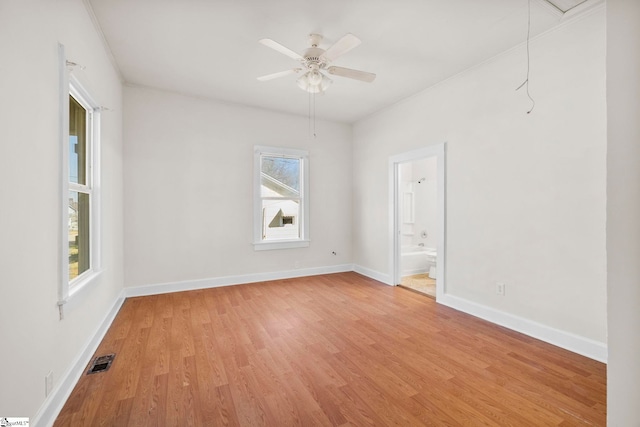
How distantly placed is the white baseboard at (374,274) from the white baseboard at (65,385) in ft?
12.3

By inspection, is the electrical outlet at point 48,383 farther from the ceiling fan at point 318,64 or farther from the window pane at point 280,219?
the window pane at point 280,219


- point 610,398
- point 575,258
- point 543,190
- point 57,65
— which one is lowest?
point 610,398

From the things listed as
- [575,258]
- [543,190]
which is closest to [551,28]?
[543,190]

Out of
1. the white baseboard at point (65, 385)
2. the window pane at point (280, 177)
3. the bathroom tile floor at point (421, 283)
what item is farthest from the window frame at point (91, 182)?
the bathroom tile floor at point (421, 283)

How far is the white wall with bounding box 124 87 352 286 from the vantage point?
3891 millimetres

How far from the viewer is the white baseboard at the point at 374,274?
457cm

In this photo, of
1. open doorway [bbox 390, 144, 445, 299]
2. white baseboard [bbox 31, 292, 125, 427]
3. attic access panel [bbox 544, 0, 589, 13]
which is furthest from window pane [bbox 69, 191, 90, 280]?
attic access panel [bbox 544, 0, 589, 13]

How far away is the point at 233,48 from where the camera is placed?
2857mm

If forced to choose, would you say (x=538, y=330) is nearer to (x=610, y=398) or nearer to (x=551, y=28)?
(x=610, y=398)

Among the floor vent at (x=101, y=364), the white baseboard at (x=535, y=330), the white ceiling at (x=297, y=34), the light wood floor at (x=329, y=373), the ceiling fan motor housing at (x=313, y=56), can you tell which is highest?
the white ceiling at (x=297, y=34)

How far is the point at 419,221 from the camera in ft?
20.6

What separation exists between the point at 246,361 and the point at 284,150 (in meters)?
3.48

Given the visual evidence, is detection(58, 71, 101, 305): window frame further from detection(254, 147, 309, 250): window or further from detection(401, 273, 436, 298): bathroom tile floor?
detection(401, 273, 436, 298): bathroom tile floor

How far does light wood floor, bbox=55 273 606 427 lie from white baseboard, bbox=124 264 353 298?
1.94 feet
